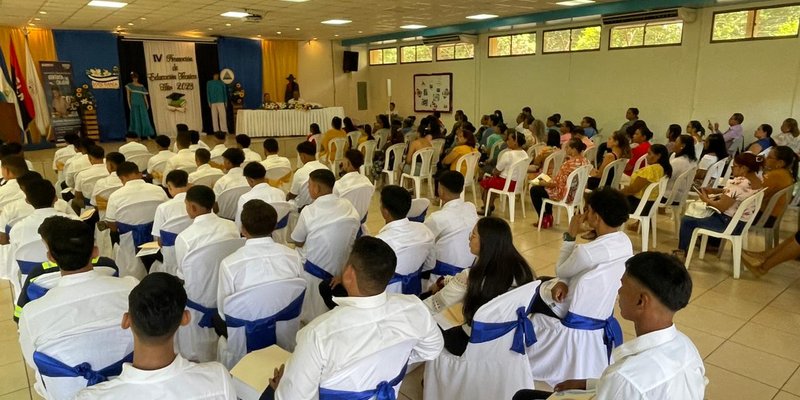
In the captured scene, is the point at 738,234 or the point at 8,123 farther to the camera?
the point at 8,123

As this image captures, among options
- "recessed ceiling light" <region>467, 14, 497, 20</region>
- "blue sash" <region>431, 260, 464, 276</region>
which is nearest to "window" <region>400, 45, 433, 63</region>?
"recessed ceiling light" <region>467, 14, 497, 20</region>

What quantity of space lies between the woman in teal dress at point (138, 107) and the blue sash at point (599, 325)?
1294 cm

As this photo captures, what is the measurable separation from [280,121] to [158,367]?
38.9 feet

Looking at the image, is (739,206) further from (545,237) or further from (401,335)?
(401,335)

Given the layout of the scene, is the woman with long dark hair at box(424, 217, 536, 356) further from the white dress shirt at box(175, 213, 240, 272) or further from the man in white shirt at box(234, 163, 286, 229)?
the man in white shirt at box(234, 163, 286, 229)

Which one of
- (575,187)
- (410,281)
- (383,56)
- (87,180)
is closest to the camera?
(410,281)

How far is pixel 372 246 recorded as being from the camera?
175 cm

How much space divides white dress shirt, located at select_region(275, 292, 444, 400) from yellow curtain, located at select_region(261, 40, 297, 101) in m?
14.5

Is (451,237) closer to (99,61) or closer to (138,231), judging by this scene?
(138,231)

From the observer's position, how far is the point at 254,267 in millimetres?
2391

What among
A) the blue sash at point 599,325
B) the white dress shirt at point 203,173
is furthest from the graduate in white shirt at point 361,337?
the white dress shirt at point 203,173

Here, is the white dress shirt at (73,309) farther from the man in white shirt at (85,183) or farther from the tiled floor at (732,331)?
the man in white shirt at (85,183)

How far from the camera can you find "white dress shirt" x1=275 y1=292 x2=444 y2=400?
1.59 metres

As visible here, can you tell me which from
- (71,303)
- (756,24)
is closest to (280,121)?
(756,24)
